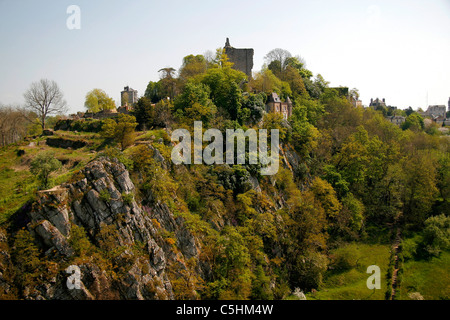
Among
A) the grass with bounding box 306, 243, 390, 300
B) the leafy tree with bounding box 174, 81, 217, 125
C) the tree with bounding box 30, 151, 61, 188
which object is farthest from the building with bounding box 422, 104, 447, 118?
the tree with bounding box 30, 151, 61, 188

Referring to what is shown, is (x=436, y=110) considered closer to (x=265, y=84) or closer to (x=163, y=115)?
(x=265, y=84)

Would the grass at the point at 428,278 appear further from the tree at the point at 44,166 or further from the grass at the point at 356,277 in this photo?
the tree at the point at 44,166

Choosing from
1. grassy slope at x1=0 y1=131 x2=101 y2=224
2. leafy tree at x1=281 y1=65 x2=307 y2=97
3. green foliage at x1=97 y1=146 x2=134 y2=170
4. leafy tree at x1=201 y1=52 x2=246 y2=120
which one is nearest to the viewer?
grassy slope at x1=0 y1=131 x2=101 y2=224

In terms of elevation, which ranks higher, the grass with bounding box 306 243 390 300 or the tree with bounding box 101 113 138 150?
the tree with bounding box 101 113 138 150

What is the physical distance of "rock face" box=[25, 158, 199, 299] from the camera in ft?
58.1

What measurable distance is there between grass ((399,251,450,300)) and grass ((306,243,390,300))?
6.11ft

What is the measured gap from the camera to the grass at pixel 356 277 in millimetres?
27891

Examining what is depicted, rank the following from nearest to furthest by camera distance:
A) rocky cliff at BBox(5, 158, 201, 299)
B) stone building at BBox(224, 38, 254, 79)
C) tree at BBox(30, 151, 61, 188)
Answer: rocky cliff at BBox(5, 158, 201, 299), tree at BBox(30, 151, 61, 188), stone building at BBox(224, 38, 254, 79)

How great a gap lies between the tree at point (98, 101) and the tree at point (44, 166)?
27.3 meters

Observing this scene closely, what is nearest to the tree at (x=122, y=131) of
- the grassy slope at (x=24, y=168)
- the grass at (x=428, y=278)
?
the grassy slope at (x=24, y=168)

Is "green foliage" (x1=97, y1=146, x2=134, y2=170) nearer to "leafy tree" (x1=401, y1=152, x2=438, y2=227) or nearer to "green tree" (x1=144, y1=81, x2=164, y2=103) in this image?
"green tree" (x1=144, y1=81, x2=164, y2=103)

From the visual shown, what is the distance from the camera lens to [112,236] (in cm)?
1953

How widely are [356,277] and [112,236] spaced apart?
2319cm

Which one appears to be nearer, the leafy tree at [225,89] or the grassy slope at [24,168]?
the grassy slope at [24,168]
